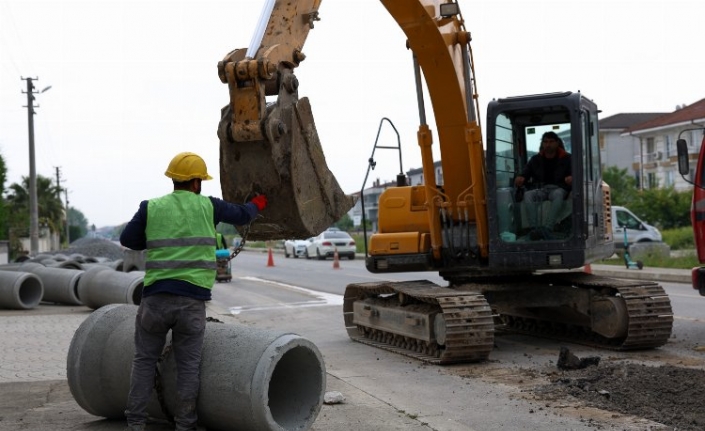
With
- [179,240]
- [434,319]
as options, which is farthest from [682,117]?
[179,240]

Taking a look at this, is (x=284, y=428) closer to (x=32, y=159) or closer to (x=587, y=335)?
(x=587, y=335)

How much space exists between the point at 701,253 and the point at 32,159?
40.5 metres

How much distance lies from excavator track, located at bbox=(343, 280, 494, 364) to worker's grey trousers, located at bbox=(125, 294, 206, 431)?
14.7ft

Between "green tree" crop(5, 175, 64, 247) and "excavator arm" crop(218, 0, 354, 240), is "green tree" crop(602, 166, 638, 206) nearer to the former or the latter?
"green tree" crop(5, 175, 64, 247)

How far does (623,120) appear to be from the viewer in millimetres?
89062

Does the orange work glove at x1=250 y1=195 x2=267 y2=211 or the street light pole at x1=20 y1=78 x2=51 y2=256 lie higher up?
the street light pole at x1=20 y1=78 x2=51 y2=256

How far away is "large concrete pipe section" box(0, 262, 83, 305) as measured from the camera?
19.7 meters

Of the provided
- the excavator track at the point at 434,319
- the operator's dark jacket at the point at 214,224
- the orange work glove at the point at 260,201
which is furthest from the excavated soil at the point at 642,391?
the operator's dark jacket at the point at 214,224

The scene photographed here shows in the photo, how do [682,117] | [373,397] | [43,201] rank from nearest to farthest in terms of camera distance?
[373,397] < [682,117] < [43,201]

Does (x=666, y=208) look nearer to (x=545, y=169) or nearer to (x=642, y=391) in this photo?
(x=545, y=169)

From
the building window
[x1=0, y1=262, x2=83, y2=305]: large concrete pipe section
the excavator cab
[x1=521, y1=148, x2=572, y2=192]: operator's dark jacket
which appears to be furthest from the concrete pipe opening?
the building window

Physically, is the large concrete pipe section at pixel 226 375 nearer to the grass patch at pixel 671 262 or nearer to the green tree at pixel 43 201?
the grass patch at pixel 671 262

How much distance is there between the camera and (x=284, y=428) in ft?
20.4

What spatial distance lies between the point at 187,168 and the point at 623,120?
3431 inches
